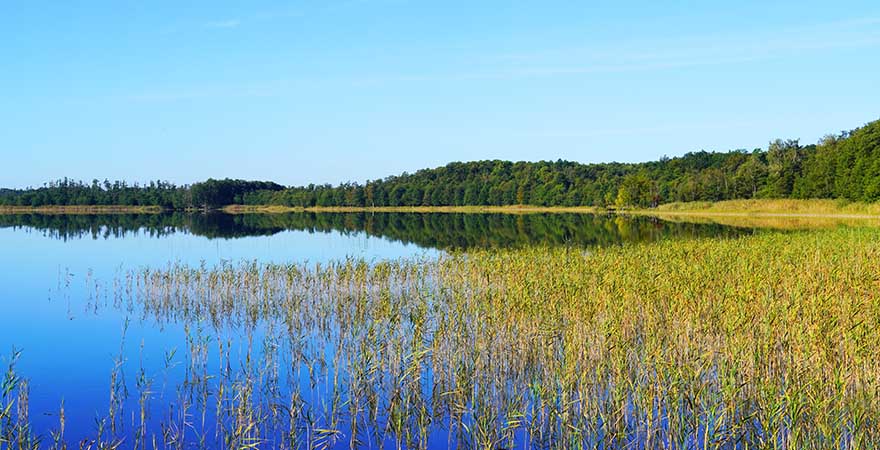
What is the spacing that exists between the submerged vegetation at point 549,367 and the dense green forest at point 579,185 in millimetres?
60332

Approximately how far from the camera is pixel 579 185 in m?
130

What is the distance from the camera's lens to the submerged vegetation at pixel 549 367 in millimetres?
6980

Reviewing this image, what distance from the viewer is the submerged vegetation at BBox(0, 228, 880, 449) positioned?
698cm

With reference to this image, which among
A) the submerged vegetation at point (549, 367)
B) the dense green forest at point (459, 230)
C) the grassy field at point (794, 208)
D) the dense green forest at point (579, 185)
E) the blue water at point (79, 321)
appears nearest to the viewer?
the submerged vegetation at point (549, 367)

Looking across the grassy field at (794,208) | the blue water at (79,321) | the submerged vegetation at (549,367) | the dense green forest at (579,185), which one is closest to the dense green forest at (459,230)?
the blue water at (79,321)

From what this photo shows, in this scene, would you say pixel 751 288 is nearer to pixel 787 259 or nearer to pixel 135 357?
pixel 787 259

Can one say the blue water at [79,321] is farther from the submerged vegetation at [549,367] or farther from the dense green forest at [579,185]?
the dense green forest at [579,185]

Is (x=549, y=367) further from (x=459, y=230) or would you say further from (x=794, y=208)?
(x=794, y=208)

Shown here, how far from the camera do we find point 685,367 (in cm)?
796

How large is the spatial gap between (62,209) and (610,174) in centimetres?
10923

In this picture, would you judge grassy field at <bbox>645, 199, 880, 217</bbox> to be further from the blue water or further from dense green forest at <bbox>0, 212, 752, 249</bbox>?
the blue water

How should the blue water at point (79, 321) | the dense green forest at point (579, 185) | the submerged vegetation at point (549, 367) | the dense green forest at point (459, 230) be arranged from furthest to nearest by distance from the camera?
the dense green forest at point (579, 185) < the dense green forest at point (459, 230) < the blue water at point (79, 321) < the submerged vegetation at point (549, 367)

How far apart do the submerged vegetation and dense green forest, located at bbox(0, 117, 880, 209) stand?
60332 mm

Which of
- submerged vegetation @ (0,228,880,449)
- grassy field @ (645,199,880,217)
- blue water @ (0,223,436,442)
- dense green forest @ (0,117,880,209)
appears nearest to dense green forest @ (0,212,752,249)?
blue water @ (0,223,436,442)
